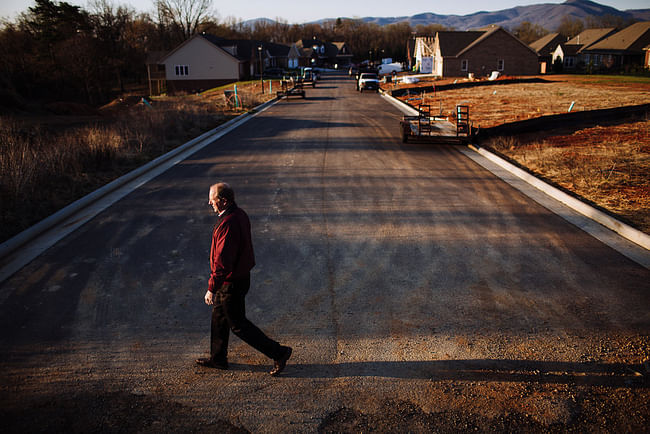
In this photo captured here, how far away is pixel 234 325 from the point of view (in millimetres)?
4102

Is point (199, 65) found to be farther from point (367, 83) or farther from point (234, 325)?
point (234, 325)

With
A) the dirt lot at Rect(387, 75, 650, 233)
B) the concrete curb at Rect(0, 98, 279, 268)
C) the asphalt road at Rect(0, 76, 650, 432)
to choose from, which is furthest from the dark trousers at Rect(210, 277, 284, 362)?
the dirt lot at Rect(387, 75, 650, 233)

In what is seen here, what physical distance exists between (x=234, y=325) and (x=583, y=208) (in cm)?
747

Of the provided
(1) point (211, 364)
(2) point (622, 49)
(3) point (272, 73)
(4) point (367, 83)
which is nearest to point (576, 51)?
(2) point (622, 49)

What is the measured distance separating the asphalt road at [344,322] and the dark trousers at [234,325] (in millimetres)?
248

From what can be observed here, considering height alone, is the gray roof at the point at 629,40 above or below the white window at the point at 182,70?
above

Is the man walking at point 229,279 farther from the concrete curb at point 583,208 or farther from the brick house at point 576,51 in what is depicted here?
the brick house at point 576,51

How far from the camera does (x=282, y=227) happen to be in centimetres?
795

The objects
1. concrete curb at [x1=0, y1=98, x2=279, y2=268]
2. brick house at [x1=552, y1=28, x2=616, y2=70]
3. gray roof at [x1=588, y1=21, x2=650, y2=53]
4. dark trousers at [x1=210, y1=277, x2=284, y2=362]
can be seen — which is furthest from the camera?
brick house at [x1=552, y1=28, x2=616, y2=70]

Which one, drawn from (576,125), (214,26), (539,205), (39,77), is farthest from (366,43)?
(539,205)

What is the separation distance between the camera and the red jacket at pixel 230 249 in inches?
154

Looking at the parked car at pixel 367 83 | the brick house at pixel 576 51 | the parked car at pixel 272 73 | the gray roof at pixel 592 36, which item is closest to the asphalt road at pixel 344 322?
the parked car at pixel 367 83

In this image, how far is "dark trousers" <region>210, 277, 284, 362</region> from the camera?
4.05 meters

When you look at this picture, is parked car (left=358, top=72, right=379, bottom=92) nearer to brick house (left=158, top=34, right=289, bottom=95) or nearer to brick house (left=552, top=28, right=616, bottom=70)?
brick house (left=158, top=34, right=289, bottom=95)
